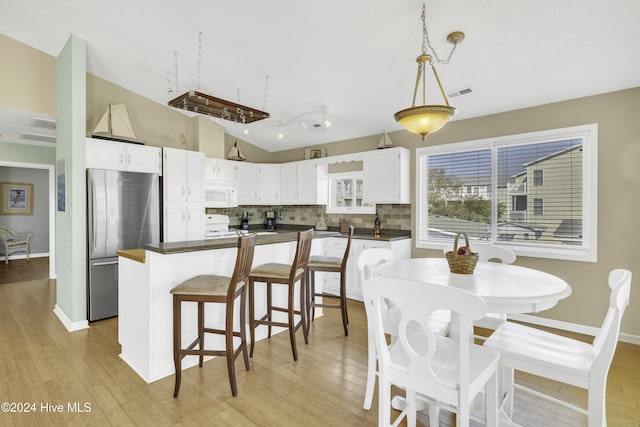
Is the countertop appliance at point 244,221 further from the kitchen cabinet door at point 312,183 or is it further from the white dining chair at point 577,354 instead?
the white dining chair at point 577,354

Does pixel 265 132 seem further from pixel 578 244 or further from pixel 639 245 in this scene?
pixel 639 245

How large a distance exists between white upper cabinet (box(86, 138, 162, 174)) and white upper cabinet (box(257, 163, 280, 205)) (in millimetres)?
1883

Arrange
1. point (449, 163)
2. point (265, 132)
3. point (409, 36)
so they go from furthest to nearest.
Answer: point (265, 132) < point (449, 163) < point (409, 36)

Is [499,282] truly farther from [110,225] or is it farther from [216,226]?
[216,226]

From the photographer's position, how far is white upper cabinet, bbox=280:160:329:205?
5.49m

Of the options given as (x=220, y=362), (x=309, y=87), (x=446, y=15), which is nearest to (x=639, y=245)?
(x=446, y=15)

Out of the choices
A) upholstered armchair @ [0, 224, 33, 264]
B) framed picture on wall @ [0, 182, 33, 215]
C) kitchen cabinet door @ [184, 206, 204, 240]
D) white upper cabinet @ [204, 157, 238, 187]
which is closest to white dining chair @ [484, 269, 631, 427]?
kitchen cabinet door @ [184, 206, 204, 240]

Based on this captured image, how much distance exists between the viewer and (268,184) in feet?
19.8

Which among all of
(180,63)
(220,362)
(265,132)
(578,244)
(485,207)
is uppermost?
(180,63)

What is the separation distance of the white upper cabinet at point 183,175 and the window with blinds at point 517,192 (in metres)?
3.24

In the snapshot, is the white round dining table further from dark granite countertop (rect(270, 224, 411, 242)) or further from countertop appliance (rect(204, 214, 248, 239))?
countertop appliance (rect(204, 214, 248, 239))

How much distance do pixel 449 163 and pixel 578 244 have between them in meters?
1.68

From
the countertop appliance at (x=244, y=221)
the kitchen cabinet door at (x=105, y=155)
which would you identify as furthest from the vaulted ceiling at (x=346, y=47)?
the countertop appliance at (x=244, y=221)

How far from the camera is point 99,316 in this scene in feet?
12.3
